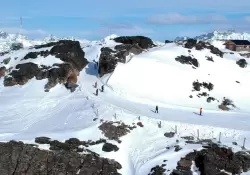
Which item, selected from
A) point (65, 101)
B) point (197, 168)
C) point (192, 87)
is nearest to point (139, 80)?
point (192, 87)

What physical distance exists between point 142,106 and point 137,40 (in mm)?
39541

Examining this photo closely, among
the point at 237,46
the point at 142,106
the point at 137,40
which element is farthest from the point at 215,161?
the point at 237,46

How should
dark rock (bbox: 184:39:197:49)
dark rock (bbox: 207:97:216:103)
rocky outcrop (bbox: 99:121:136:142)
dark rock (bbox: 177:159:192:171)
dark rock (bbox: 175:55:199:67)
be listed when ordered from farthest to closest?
dark rock (bbox: 184:39:197:49) → dark rock (bbox: 175:55:199:67) → dark rock (bbox: 207:97:216:103) → rocky outcrop (bbox: 99:121:136:142) → dark rock (bbox: 177:159:192:171)

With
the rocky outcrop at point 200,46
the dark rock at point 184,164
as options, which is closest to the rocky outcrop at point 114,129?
the dark rock at point 184,164

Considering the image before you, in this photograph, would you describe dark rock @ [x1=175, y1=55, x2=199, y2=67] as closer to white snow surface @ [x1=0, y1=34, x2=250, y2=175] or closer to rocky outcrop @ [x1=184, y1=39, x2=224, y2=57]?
white snow surface @ [x1=0, y1=34, x2=250, y2=175]

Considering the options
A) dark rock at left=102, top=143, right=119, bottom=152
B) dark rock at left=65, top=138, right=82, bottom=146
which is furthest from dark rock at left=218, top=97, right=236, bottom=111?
dark rock at left=65, top=138, right=82, bottom=146

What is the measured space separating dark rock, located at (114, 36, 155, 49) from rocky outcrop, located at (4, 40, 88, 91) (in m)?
15.7

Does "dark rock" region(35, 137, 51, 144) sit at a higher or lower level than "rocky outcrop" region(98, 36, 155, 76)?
lower

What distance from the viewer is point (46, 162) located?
45.7 meters

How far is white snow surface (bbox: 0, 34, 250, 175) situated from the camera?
52425mm

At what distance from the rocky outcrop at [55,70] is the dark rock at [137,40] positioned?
15.7m

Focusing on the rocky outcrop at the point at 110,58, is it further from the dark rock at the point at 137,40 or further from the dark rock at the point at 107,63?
the dark rock at the point at 137,40

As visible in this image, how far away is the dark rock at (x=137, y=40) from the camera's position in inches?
3947

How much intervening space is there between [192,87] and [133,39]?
29.5 meters
